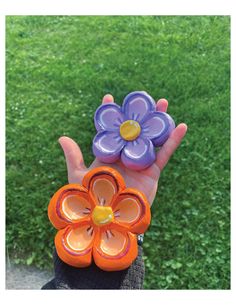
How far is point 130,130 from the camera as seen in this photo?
2.05m

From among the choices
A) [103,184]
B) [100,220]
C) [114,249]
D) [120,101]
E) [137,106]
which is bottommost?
[114,249]

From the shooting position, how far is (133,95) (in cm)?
209

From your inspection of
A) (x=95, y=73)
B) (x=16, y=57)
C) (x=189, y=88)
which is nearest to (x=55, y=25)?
(x=16, y=57)

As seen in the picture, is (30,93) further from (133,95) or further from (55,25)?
(133,95)

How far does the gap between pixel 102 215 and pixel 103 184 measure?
0.46 ft

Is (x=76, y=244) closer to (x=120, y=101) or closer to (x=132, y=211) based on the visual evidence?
(x=132, y=211)

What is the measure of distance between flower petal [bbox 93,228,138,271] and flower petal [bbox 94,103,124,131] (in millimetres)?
516

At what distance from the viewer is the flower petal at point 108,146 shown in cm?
199

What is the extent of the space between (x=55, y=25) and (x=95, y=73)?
1.00 metres

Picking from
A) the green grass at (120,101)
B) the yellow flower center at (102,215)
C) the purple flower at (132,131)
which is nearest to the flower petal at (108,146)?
the purple flower at (132,131)

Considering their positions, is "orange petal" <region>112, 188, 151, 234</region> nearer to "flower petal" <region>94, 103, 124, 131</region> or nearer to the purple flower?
Answer: the purple flower

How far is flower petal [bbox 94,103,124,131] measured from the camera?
209 centimetres

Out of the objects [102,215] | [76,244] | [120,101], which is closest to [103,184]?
[102,215]

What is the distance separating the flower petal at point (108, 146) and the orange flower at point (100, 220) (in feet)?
0.44
